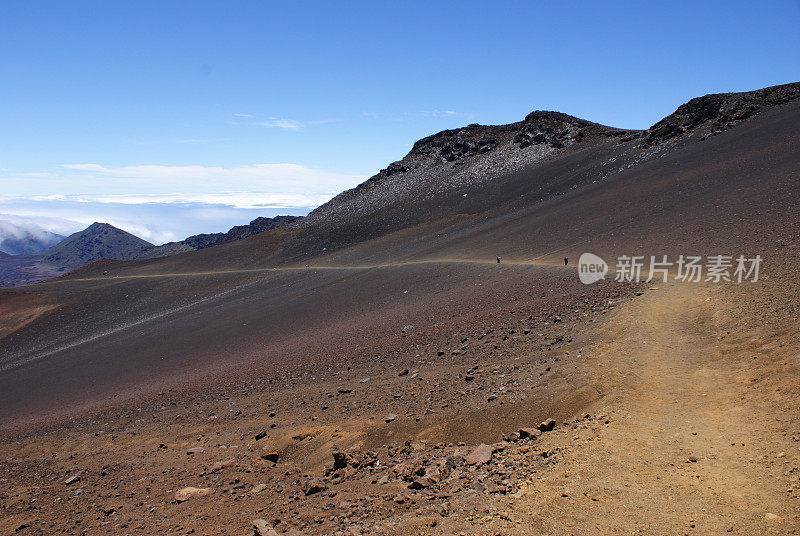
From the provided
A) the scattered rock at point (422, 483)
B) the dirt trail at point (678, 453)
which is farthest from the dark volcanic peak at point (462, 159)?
the scattered rock at point (422, 483)

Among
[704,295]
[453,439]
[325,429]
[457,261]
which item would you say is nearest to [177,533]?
[325,429]

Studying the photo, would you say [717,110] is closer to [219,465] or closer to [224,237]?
[219,465]

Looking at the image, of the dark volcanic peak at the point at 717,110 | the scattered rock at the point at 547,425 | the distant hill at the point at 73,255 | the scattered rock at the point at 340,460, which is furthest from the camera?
the distant hill at the point at 73,255

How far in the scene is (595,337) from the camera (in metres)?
8.98

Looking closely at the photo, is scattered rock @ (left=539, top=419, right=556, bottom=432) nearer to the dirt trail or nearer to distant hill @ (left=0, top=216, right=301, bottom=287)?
the dirt trail

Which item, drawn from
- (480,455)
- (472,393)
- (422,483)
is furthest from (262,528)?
(472,393)

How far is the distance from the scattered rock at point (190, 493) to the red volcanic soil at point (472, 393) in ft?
0.36

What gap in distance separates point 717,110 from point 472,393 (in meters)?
32.6

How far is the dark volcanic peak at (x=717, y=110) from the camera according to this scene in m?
30.5

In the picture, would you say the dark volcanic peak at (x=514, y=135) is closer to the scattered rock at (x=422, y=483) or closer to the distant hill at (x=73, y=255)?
the scattered rock at (x=422, y=483)

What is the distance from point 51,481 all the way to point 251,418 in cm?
319

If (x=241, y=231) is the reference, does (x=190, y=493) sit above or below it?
below

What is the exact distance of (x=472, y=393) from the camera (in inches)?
318

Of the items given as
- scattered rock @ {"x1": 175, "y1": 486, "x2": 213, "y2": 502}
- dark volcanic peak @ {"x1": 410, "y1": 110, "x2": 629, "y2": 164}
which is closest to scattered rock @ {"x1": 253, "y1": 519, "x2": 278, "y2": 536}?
scattered rock @ {"x1": 175, "y1": 486, "x2": 213, "y2": 502}
